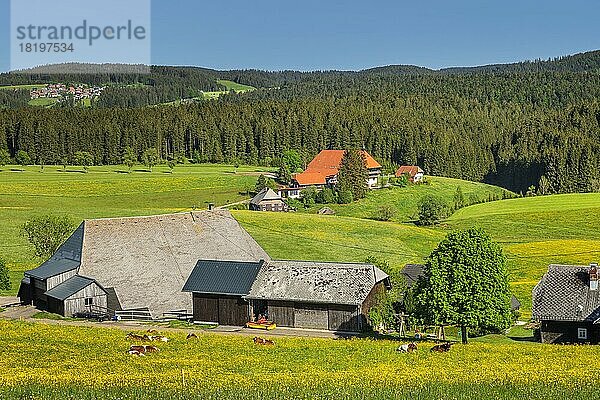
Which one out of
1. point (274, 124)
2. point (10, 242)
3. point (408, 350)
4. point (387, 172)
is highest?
point (274, 124)

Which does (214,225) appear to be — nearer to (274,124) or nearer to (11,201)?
(11,201)

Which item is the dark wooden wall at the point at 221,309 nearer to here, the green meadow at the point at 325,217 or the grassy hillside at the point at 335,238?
the green meadow at the point at 325,217

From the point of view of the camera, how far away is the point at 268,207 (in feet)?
333

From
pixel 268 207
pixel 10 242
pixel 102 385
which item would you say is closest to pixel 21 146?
pixel 268 207

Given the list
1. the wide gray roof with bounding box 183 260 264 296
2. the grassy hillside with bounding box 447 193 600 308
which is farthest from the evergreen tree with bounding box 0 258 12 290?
the grassy hillside with bounding box 447 193 600 308

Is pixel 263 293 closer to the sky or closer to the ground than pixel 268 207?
closer to the ground

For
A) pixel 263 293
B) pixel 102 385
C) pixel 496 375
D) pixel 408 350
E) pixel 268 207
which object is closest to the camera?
pixel 102 385

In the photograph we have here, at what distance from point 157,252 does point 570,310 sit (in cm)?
2724

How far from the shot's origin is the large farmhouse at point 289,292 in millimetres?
44125

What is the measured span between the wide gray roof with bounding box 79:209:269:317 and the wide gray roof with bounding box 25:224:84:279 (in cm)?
79

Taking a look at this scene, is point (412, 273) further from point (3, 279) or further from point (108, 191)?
point (108, 191)

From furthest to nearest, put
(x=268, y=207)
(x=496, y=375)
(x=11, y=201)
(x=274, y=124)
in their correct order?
(x=274, y=124) → (x=268, y=207) → (x=11, y=201) → (x=496, y=375)

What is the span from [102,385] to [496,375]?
12796 mm

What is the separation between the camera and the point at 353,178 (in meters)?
112
